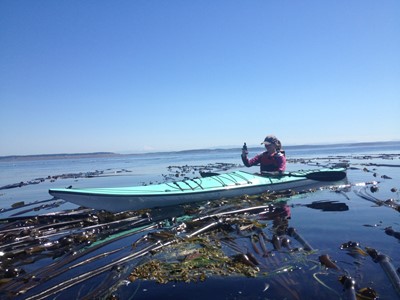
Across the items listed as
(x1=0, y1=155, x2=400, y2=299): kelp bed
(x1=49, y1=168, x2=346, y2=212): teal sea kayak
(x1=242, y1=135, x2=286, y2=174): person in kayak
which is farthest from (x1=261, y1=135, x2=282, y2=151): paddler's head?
(x1=0, y1=155, x2=400, y2=299): kelp bed

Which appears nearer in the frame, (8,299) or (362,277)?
(8,299)

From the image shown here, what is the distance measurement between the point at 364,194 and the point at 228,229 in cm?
863

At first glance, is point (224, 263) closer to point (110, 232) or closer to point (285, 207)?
point (110, 232)

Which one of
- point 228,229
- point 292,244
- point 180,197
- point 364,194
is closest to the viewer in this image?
point 292,244

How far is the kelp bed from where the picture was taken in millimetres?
4902

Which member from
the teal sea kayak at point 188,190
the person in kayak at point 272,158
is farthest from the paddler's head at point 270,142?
the teal sea kayak at point 188,190

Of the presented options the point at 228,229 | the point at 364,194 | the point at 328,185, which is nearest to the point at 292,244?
the point at 228,229

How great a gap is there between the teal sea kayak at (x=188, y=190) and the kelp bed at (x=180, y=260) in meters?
0.54

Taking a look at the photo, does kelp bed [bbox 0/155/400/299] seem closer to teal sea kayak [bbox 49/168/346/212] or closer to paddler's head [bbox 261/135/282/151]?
teal sea kayak [bbox 49/168/346/212]

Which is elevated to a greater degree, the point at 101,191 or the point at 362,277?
the point at 101,191

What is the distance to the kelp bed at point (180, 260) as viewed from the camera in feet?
16.1

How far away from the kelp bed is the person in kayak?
191 inches

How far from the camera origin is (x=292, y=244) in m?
7.04

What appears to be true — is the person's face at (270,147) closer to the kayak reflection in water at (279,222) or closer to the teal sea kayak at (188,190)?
the teal sea kayak at (188,190)
